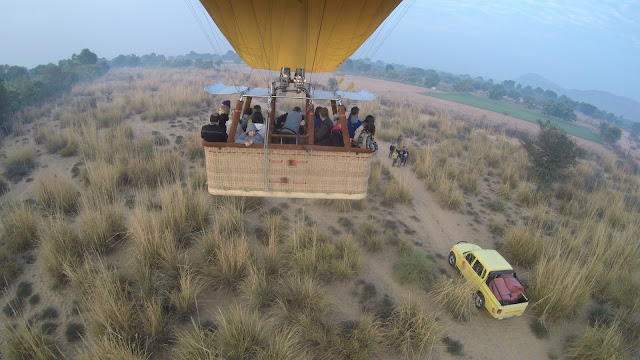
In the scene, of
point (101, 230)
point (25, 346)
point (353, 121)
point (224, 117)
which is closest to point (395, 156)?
point (353, 121)

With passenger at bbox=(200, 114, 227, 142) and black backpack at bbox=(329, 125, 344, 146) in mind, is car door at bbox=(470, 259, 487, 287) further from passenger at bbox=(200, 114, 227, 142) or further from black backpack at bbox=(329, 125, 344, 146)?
passenger at bbox=(200, 114, 227, 142)

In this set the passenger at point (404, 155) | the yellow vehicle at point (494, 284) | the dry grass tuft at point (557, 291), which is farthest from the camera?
the passenger at point (404, 155)

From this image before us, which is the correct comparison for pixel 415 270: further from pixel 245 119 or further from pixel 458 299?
pixel 245 119

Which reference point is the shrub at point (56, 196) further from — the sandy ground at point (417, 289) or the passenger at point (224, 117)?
the passenger at point (224, 117)

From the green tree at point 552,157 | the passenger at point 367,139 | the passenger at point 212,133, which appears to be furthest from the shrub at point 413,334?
the green tree at point 552,157

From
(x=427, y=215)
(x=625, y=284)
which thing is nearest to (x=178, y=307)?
(x=427, y=215)

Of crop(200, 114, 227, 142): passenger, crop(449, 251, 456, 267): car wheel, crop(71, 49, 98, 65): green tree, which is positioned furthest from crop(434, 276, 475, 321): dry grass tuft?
crop(71, 49, 98, 65): green tree

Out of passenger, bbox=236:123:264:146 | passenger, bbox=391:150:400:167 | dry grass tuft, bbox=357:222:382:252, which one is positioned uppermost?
passenger, bbox=236:123:264:146
